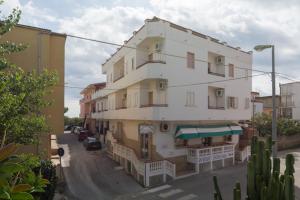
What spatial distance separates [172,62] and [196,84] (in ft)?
11.3

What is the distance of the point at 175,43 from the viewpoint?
2425cm

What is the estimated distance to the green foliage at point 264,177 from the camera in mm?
7750

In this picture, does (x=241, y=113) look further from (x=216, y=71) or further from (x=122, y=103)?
(x=122, y=103)

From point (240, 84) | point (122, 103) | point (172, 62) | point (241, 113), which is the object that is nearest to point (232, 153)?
point (241, 113)

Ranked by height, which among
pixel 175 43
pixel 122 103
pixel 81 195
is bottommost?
pixel 81 195

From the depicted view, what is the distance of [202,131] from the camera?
25875mm

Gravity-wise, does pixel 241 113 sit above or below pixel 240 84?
below

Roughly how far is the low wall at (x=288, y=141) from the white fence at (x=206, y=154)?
13.8 metres

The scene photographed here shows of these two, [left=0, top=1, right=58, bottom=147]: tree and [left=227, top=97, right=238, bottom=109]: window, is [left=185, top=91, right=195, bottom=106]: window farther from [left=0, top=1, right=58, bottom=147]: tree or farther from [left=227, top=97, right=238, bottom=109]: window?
[left=0, top=1, right=58, bottom=147]: tree

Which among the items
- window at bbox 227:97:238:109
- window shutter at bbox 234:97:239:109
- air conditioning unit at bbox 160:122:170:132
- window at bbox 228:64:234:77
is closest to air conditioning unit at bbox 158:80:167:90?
air conditioning unit at bbox 160:122:170:132

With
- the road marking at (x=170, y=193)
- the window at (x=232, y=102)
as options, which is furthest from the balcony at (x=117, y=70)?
the road marking at (x=170, y=193)

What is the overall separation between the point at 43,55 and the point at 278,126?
31.4m

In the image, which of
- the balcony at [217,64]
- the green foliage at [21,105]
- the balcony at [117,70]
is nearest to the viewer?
the green foliage at [21,105]

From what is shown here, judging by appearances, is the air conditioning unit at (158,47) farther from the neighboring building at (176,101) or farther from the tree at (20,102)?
the tree at (20,102)
